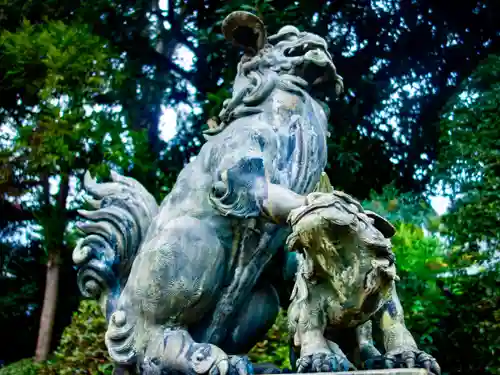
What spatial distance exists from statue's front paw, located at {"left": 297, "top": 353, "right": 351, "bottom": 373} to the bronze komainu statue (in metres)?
0.02

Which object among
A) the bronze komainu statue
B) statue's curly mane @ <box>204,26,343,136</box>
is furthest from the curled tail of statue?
statue's curly mane @ <box>204,26,343,136</box>

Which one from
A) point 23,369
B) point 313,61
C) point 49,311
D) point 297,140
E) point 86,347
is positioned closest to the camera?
point 297,140

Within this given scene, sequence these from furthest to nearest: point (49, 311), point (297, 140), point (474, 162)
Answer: point (49, 311), point (474, 162), point (297, 140)

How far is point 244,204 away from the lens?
2.29m

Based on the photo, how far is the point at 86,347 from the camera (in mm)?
5859

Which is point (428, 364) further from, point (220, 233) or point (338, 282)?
point (220, 233)

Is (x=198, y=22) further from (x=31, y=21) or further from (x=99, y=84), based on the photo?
(x=31, y=21)

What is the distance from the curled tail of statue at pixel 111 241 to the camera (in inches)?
99.2

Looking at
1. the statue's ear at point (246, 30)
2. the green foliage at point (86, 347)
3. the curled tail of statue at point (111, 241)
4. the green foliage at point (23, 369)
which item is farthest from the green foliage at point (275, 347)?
the statue's ear at point (246, 30)

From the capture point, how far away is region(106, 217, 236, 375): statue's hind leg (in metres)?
2.26

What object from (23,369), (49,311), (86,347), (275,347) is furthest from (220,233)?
(49,311)

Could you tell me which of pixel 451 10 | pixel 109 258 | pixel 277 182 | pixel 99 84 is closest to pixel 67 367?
pixel 99 84

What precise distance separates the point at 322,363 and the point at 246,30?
1.46 metres

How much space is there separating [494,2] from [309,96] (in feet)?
18.1
